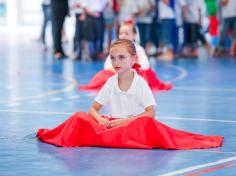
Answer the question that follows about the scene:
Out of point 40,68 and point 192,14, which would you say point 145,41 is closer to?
point 192,14

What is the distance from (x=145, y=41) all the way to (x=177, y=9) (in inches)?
43.6

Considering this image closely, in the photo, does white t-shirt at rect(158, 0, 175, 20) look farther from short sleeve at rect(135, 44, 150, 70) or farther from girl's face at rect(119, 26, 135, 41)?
girl's face at rect(119, 26, 135, 41)

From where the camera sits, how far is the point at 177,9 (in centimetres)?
1919

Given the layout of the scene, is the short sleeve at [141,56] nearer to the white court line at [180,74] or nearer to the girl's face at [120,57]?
the white court line at [180,74]

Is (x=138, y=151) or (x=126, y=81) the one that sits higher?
(x=126, y=81)

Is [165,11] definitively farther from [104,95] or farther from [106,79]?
[104,95]

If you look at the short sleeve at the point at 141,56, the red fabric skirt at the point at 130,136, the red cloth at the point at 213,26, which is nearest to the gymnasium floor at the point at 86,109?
the red fabric skirt at the point at 130,136

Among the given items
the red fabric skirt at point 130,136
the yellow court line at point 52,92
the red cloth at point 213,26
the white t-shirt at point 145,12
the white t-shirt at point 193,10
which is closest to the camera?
the red fabric skirt at point 130,136

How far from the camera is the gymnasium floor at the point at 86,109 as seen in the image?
6.77 m

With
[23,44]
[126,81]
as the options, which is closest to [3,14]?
[23,44]

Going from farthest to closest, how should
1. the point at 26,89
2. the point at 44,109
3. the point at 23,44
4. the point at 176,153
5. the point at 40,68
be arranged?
the point at 23,44
the point at 40,68
the point at 26,89
the point at 44,109
the point at 176,153

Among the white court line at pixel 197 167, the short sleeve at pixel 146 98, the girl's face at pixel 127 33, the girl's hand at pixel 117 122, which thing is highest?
the girl's face at pixel 127 33

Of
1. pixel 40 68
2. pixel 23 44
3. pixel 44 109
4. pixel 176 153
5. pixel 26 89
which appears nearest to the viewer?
pixel 176 153

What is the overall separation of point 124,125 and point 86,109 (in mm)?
2968
